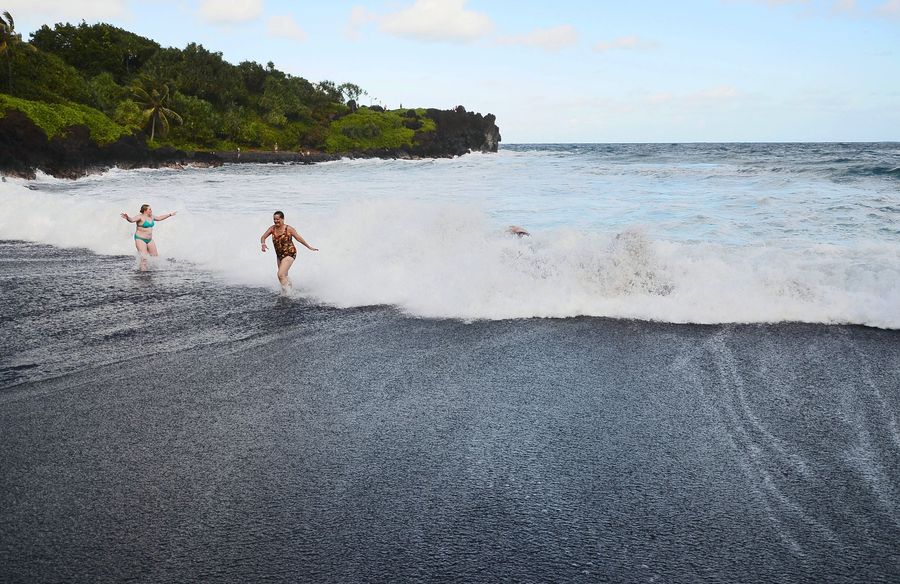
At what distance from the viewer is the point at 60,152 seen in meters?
45.1

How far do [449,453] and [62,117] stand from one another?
54.1 m

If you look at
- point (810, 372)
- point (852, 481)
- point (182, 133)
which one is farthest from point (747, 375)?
point (182, 133)

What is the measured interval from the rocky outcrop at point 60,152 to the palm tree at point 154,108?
42.0 ft

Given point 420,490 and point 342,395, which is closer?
point 420,490

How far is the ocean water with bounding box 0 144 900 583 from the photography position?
12.8 ft

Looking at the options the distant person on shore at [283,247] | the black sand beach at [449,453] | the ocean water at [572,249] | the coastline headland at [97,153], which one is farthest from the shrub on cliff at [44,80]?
the black sand beach at [449,453]

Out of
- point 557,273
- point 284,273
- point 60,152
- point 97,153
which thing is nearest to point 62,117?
point 97,153

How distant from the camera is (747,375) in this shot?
713 centimetres

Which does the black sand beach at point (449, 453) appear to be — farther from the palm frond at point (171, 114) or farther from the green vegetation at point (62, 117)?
the palm frond at point (171, 114)

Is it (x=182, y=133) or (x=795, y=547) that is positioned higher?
(x=182, y=133)

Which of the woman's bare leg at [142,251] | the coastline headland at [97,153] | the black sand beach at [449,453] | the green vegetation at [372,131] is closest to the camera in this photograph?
the black sand beach at [449,453]

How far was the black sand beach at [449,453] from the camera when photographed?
12.5 feet

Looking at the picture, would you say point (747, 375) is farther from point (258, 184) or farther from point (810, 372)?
point (258, 184)

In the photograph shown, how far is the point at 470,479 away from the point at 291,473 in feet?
4.60
